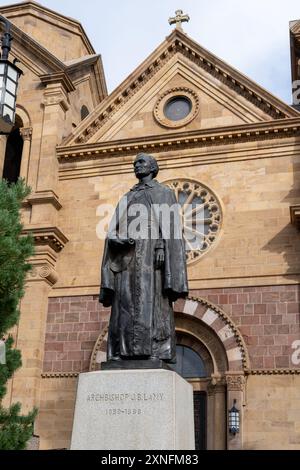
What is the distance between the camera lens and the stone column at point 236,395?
17.9 m

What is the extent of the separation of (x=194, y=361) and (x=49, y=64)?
40.6 feet

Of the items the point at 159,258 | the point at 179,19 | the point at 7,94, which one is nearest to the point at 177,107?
the point at 179,19

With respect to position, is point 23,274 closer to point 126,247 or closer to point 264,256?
point 126,247

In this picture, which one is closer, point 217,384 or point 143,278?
point 143,278

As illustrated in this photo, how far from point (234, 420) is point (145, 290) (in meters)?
10.6

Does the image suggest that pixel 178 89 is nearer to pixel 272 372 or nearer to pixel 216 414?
pixel 272 372

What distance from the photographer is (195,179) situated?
21688mm

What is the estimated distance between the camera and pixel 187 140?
22.0m

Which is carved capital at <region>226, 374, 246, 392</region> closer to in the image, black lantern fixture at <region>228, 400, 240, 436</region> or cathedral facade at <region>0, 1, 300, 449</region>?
cathedral facade at <region>0, 1, 300, 449</region>

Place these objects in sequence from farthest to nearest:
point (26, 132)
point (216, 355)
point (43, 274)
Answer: point (26, 132) < point (43, 274) < point (216, 355)

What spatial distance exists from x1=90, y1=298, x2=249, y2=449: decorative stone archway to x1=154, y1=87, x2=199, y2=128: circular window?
21.7 ft

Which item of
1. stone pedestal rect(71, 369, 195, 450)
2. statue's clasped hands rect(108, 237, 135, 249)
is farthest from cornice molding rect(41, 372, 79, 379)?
stone pedestal rect(71, 369, 195, 450)

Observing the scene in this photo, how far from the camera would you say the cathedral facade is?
1872 cm

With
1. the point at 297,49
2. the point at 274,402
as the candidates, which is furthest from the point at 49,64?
the point at 274,402
